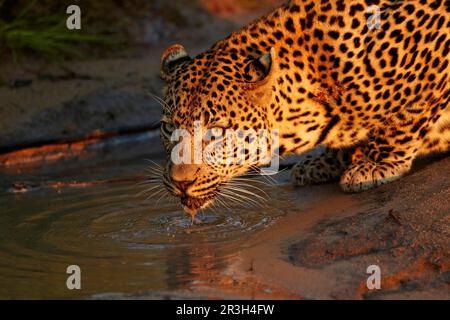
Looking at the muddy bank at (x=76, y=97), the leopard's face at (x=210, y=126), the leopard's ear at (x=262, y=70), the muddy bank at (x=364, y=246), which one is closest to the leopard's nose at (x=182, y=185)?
the leopard's face at (x=210, y=126)

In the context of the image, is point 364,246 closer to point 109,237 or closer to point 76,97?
point 109,237

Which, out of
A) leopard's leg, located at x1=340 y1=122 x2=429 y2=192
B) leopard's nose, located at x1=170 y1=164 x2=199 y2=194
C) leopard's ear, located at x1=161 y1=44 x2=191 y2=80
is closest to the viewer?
leopard's nose, located at x1=170 y1=164 x2=199 y2=194

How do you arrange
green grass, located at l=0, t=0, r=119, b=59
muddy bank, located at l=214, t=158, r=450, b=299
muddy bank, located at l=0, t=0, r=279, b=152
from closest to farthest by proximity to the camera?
1. muddy bank, located at l=214, t=158, r=450, b=299
2. muddy bank, located at l=0, t=0, r=279, b=152
3. green grass, located at l=0, t=0, r=119, b=59

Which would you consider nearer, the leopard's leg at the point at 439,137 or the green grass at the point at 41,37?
the leopard's leg at the point at 439,137

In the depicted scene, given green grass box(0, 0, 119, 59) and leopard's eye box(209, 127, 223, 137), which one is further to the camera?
green grass box(0, 0, 119, 59)

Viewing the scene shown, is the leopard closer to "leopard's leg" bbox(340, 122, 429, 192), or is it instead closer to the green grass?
"leopard's leg" bbox(340, 122, 429, 192)

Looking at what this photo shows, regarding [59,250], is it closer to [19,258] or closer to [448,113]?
[19,258]

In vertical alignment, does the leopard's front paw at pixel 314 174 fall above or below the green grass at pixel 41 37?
below

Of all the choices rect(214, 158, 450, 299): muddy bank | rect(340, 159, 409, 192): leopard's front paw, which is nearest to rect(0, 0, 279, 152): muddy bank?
rect(340, 159, 409, 192): leopard's front paw

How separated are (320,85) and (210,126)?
1072 mm

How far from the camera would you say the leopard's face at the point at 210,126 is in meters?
7.45

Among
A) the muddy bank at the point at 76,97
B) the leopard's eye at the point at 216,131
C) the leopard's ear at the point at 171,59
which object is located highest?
the muddy bank at the point at 76,97

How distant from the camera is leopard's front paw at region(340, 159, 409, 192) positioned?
8.42 m

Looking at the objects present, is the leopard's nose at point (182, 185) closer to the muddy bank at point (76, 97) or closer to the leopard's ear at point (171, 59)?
the leopard's ear at point (171, 59)
